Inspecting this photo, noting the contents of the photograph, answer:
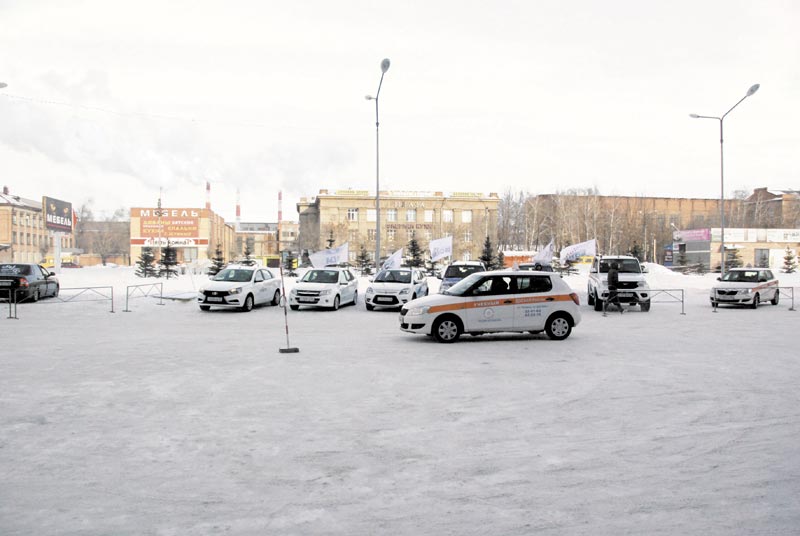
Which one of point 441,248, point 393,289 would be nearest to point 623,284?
point 393,289

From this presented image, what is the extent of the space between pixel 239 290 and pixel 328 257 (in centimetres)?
931

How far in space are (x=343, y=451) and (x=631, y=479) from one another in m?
2.41

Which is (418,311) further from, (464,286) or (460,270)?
(460,270)

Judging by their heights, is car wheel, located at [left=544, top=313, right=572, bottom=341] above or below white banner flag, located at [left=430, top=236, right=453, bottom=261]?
below

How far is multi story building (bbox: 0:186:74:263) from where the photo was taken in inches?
3499

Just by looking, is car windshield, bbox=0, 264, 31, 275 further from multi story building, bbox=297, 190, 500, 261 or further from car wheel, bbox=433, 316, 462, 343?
multi story building, bbox=297, 190, 500, 261

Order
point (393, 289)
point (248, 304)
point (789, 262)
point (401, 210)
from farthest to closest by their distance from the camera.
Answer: point (401, 210)
point (789, 262)
point (393, 289)
point (248, 304)

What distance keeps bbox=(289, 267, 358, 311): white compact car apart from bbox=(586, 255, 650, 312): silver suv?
8798 millimetres

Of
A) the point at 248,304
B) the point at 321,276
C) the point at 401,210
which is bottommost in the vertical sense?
the point at 248,304

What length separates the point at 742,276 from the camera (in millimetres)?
23828

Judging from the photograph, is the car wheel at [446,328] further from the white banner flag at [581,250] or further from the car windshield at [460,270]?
the white banner flag at [581,250]

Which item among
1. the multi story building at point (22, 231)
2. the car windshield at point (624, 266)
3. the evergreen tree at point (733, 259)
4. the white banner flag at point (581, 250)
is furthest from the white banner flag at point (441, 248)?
the multi story building at point (22, 231)

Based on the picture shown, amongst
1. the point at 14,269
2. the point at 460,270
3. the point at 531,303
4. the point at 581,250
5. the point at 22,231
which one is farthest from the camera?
the point at 22,231

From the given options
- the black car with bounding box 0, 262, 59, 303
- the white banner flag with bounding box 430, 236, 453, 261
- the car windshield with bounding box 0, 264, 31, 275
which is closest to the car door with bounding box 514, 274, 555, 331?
the black car with bounding box 0, 262, 59, 303
